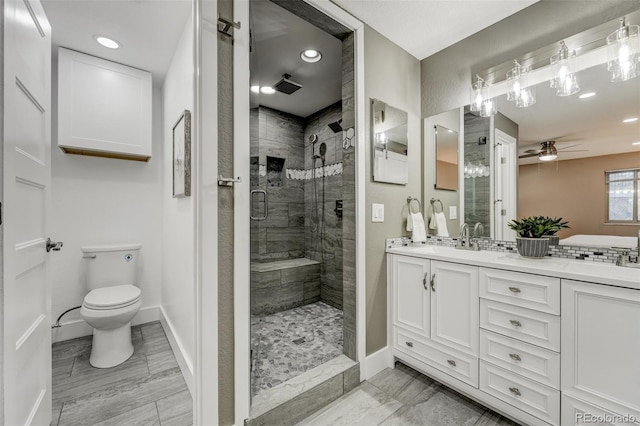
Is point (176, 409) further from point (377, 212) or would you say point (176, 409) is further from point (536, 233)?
point (536, 233)

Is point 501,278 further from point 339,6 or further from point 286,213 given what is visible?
point 286,213

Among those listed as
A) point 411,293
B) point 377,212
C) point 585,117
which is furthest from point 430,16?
point 411,293

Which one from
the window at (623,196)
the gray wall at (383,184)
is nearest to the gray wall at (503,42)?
the gray wall at (383,184)

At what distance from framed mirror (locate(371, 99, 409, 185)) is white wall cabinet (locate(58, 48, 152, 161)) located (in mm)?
2079

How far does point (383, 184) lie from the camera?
2.00 m

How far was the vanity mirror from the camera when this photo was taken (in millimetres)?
1443

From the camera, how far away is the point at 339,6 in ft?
5.69

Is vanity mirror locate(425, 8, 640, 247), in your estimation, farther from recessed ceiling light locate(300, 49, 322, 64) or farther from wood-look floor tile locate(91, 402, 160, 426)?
wood-look floor tile locate(91, 402, 160, 426)

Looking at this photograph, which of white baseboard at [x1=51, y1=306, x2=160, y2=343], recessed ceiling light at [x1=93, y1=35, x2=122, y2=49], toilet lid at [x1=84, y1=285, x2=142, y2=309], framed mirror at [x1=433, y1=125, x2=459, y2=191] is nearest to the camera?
toilet lid at [x1=84, y1=285, x2=142, y2=309]

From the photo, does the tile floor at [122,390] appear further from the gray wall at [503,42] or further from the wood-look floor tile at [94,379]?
the gray wall at [503,42]

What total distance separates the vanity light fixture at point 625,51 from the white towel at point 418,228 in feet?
4.31

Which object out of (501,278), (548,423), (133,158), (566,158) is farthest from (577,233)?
(133,158)

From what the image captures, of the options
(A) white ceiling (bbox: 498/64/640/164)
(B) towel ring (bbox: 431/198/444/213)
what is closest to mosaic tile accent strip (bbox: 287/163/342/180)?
(B) towel ring (bbox: 431/198/444/213)

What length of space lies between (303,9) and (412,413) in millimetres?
2503
